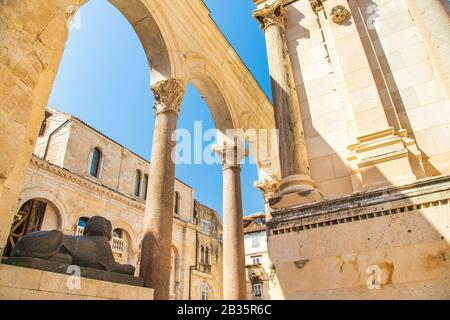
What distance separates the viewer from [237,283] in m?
8.22

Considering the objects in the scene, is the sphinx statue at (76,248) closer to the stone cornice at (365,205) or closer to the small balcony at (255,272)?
the stone cornice at (365,205)

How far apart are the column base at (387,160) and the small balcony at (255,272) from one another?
2464 centimetres

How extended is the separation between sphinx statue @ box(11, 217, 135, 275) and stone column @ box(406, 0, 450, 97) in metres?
5.65

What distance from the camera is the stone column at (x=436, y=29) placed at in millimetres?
4059

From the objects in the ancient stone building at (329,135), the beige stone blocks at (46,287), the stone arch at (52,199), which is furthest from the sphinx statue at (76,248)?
the stone arch at (52,199)

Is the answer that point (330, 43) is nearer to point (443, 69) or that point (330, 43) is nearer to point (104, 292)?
point (443, 69)

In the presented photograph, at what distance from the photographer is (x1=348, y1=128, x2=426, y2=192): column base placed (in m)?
3.69

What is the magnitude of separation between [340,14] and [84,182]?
14.9 meters

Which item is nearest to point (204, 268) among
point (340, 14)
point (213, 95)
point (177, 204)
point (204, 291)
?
point (204, 291)

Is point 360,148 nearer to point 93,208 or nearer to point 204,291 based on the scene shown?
point 93,208

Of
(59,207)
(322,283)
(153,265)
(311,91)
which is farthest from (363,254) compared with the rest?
(59,207)

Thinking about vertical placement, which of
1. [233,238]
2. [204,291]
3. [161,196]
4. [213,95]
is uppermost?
[213,95]

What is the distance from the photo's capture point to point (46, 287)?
3.54 m
